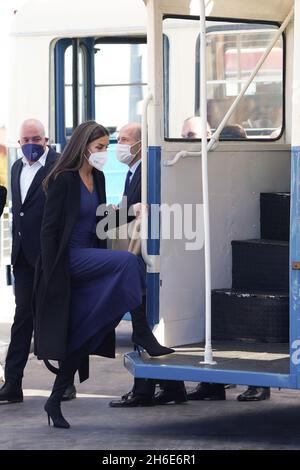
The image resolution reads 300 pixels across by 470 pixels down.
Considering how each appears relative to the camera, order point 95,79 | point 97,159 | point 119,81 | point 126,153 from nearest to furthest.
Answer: point 97,159 → point 126,153 → point 95,79 → point 119,81

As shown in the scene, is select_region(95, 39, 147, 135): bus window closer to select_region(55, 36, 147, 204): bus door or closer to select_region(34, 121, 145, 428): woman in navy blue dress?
select_region(55, 36, 147, 204): bus door

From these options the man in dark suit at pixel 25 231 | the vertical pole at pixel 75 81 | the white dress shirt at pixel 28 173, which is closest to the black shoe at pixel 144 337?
the man in dark suit at pixel 25 231

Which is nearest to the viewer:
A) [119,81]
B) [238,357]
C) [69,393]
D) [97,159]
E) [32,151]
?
[238,357]

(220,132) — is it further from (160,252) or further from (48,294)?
(48,294)

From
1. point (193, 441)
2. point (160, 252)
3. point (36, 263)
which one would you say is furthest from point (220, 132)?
point (193, 441)

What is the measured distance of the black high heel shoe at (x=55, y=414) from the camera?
7.65 meters

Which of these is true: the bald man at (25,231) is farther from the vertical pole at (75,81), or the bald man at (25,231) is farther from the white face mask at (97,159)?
the vertical pole at (75,81)

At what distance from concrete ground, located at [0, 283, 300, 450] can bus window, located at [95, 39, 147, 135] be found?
4.49m

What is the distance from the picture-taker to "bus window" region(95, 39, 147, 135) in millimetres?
12953

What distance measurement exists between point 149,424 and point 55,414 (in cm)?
60

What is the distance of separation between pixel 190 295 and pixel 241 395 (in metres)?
1.01

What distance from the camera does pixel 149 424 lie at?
25.9ft

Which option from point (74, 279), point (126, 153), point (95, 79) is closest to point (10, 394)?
point (74, 279)

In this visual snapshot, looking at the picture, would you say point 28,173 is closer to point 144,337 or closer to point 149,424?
point 144,337
